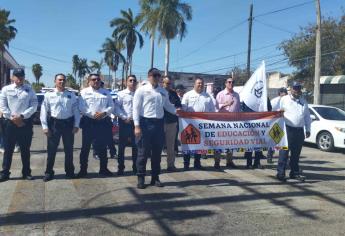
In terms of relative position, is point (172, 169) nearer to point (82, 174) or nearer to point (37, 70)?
point (82, 174)

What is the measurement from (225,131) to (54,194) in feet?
11.3

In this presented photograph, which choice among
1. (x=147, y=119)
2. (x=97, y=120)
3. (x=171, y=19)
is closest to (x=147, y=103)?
(x=147, y=119)

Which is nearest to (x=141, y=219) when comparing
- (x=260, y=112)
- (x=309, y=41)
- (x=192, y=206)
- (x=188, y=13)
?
(x=192, y=206)

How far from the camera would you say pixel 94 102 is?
8367mm

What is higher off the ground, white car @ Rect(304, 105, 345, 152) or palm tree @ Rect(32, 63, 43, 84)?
palm tree @ Rect(32, 63, 43, 84)

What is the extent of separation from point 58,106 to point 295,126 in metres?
4.31

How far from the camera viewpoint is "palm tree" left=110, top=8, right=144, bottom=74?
62719 mm

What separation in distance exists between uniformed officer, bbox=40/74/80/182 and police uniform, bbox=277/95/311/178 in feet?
12.6

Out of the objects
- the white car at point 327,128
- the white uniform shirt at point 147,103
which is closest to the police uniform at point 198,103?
the white uniform shirt at point 147,103

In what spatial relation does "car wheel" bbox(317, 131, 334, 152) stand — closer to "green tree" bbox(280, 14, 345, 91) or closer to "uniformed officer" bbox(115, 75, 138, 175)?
"uniformed officer" bbox(115, 75, 138, 175)

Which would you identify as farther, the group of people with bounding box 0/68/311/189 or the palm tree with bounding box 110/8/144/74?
the palm tree with bounding box 110/8/144/74

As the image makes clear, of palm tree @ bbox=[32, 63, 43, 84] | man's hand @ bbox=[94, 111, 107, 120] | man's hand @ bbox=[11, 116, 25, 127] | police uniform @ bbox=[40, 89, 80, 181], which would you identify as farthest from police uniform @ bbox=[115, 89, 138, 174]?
palm tree @ bbox=[32, 63, 43, 84]

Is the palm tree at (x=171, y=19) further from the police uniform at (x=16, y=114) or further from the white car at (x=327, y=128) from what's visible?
the police uniform at (x=16, y=114)

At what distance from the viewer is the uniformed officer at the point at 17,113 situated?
7.89 metres
